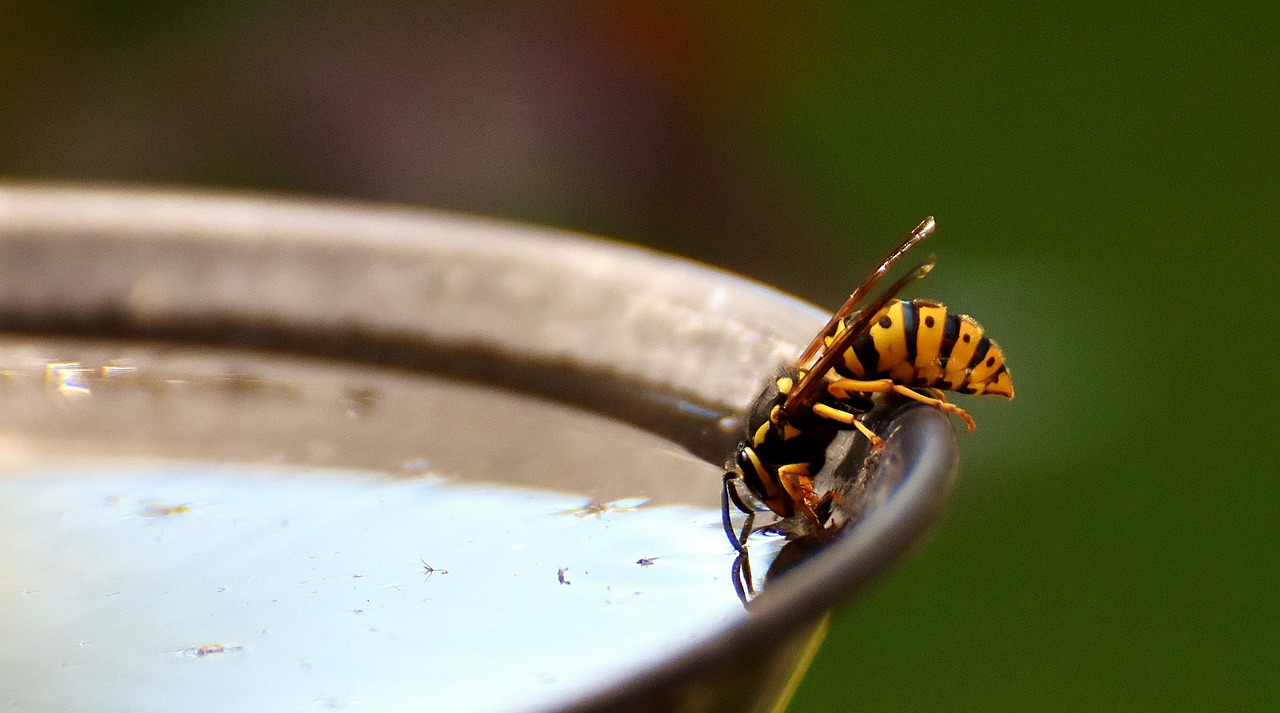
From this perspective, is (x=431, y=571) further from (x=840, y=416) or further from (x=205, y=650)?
(x=840, y=416)

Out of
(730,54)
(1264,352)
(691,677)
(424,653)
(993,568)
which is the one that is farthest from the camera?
(730,54)

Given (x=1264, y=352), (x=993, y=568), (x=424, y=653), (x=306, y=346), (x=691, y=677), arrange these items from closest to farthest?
(x=691, y=677) < (x=424, y=653) < (x=306, y=346) < (x=993, y=568) < (x=1264, y=352)

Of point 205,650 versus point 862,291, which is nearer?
point 205,650

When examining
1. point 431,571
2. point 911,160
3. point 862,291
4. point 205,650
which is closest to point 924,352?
point 862,291

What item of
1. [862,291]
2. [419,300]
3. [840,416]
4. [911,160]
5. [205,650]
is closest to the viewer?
[205,650]

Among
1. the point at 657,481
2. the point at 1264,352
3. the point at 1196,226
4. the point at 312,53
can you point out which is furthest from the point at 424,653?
the point at 312,53

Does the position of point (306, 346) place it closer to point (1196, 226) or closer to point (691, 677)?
point (691, 677)

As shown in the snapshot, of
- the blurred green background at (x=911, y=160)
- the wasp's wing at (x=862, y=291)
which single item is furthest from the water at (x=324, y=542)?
the blurred green background at (x=911, y=160)
